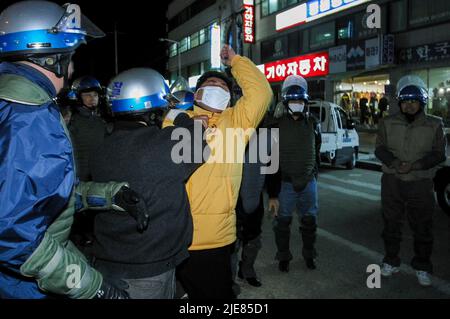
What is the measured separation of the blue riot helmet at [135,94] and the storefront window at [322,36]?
20938mm

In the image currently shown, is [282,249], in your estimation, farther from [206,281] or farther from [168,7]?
[168,7]

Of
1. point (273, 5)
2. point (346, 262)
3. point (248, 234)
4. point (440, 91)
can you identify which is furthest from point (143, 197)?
point (273, 5)

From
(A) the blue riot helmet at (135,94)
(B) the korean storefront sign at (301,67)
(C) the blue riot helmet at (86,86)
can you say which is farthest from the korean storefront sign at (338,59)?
(A) the blue riot helmet at (135,94)

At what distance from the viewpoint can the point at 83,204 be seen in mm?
2082

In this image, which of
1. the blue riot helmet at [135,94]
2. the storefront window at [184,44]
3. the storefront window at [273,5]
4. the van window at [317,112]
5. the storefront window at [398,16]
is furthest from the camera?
the storefront window at [184,44]

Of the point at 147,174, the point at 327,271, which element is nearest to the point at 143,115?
the point at 147,174

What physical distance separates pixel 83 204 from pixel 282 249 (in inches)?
117

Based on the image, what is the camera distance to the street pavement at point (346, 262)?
158 inches

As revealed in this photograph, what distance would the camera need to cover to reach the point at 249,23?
27578mm

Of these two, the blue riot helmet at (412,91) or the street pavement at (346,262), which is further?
the blue riot helmet at (412,91)

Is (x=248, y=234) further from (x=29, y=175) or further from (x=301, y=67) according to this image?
(x=301, y=67)

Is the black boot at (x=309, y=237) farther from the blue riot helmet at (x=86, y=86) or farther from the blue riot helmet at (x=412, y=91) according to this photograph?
the blue riot helmet at (x=86, y=86)

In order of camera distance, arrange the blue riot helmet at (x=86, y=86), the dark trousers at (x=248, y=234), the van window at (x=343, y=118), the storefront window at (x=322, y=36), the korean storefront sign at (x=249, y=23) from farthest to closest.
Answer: the korean storefront sign at (x=249, y=23) → the storefront window at (x=322, y=36) → the van window at (x=343, y=118) → the blue riot helmet at (x=86, y=86) → the dark trousers at (x=248, y=234)

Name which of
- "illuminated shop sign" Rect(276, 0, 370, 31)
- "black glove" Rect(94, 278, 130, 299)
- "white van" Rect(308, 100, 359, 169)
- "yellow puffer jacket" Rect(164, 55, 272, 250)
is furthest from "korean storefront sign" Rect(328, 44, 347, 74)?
"black glove" Rect(94, 278, 130, 299)
